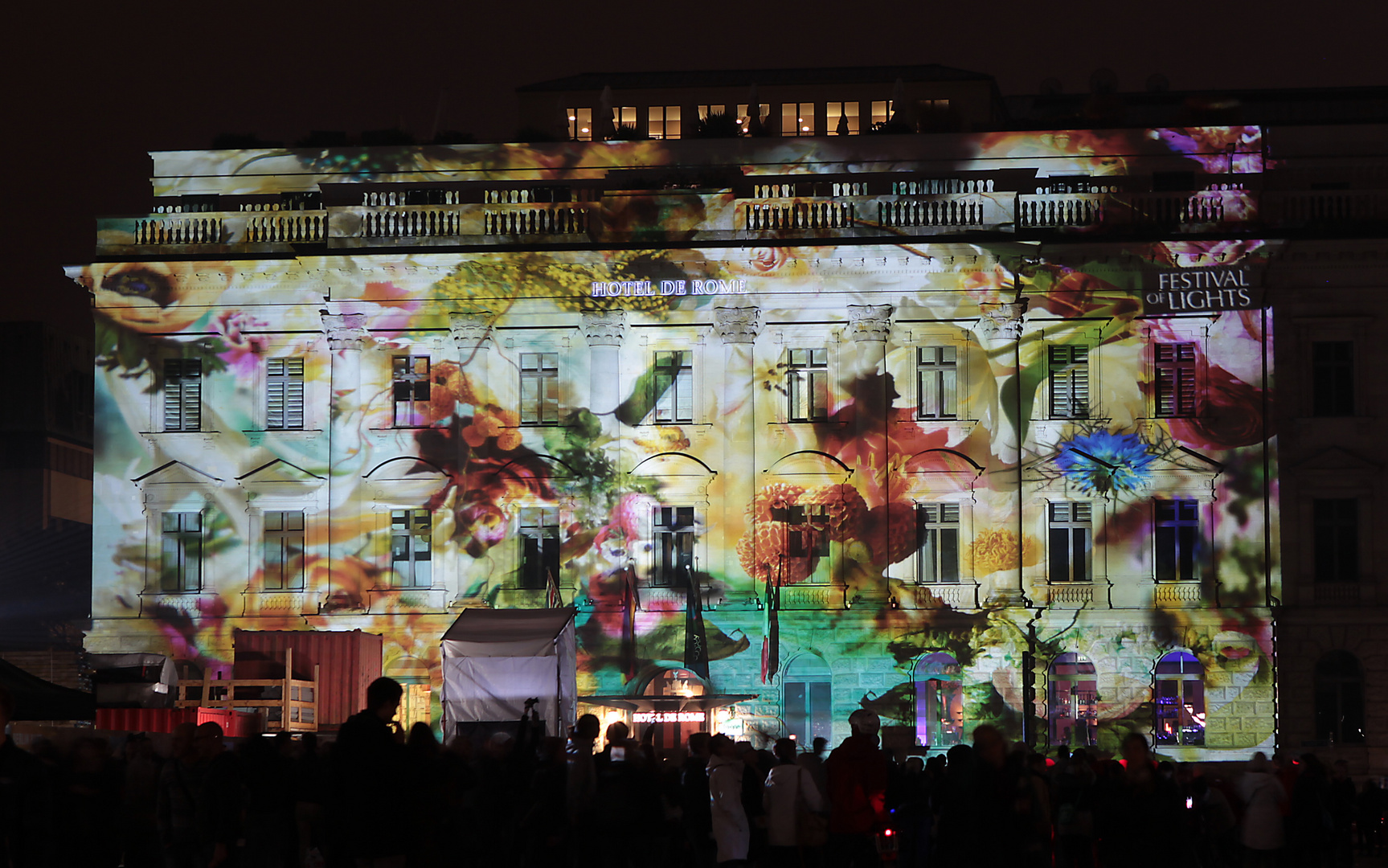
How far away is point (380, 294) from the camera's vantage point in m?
41.8

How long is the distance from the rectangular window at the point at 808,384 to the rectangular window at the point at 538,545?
588cm

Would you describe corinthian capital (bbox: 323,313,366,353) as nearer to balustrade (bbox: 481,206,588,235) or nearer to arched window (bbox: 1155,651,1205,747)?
balustrade (bbox: 481,206,588,235)

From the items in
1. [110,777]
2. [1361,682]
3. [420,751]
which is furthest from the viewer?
[1361,682]

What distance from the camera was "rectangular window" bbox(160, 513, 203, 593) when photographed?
137 feet

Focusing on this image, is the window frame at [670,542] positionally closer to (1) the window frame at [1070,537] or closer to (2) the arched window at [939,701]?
(2) the arched window at [939,701]

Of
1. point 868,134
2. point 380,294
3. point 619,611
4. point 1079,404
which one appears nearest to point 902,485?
point 1079,404

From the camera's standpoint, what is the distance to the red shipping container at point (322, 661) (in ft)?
113

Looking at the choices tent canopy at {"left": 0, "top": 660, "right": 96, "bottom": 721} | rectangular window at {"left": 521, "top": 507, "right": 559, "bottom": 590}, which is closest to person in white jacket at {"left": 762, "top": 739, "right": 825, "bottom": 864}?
tent canopy at {"left": 0, "top": 660, "right": 96, "bottom": 721}

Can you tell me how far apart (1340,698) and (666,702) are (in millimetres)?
14951

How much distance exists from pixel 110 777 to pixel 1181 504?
30.5 meters

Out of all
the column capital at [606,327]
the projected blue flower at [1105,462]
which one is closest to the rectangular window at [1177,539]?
the projected blue flower at [1105,462]

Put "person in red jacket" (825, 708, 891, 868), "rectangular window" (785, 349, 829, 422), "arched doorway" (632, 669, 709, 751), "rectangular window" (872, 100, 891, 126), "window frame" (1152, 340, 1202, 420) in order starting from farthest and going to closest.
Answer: "rectangular window" (872, 100, 891, 126)
"rectangular window" (785, 349, 829, 422)
"window frame" (1152, 340, 1202, 420)
"arched doorway" (632, 669, 709, 751)
"person in red jacket" (825, 708, 891, 868)

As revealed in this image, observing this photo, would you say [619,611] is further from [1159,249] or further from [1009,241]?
[1159,249]

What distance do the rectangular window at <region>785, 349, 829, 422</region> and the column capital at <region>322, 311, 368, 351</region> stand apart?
9.73 metres
